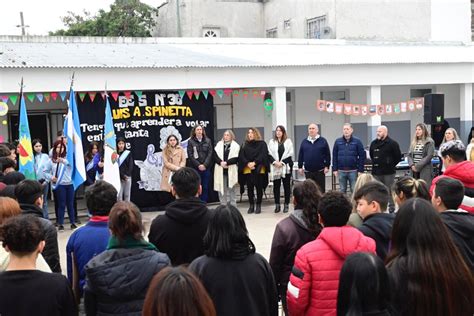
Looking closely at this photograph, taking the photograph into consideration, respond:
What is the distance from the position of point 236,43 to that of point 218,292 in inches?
610

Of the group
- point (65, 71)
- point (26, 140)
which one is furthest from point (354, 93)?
point (26, 140)

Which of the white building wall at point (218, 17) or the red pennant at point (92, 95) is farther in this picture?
the white building wall at point (218, 17)

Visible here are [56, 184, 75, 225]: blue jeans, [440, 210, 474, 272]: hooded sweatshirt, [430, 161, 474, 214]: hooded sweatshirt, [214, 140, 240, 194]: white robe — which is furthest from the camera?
[214, 140, 240, 194]: white robe

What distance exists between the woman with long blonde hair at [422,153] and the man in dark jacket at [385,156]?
13.8 inches

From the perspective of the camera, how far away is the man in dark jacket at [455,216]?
412cm

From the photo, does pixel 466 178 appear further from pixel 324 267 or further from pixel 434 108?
pixel 434 108

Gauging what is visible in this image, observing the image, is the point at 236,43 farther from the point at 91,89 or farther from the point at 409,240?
the point at 409,240

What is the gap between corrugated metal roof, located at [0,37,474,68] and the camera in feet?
40.8

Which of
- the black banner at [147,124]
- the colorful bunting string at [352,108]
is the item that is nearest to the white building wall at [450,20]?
the colorful bunting string at [352,108]

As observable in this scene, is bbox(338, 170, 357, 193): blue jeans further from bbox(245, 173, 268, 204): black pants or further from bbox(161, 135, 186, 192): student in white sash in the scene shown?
bbox(161, 135, 186, 192): student in white sash

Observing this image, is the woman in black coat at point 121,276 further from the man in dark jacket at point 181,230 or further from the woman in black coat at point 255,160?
the woman in black coat at point 255,160

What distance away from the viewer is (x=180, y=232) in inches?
179

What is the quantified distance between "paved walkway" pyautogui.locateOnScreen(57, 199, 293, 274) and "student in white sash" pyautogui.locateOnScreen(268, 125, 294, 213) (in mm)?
460

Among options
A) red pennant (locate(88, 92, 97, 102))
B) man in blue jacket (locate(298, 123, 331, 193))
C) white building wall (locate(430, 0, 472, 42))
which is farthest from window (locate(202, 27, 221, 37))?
man in blue jacket (locate(298, 123, 331, 193))
